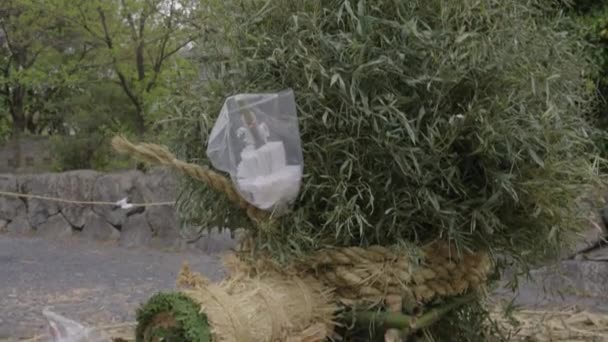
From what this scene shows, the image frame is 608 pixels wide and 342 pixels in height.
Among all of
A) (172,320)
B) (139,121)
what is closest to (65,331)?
(172,320)

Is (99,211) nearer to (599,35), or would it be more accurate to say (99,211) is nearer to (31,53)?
(31,53)

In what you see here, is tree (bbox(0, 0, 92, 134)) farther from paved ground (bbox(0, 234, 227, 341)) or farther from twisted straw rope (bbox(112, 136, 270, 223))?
twisted straw rope (bbox(112, 136, 270, 223))

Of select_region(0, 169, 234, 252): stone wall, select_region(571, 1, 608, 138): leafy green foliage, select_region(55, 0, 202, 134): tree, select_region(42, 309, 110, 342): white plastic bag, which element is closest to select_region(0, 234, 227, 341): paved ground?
select_region(0, 169, 234, 252): stone wall

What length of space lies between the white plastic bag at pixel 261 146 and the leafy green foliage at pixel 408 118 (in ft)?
0.14

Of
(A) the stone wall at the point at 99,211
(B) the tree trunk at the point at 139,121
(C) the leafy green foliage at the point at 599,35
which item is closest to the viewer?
(C) the leafy green foliage at the point at 599,35

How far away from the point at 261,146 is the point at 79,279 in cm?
429

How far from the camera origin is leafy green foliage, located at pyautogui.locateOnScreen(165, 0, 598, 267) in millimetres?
1545

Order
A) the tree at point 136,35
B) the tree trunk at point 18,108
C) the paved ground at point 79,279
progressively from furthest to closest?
the tree trunk at point 18,108, the tree at point 136,35, the paved ground at point 79,279

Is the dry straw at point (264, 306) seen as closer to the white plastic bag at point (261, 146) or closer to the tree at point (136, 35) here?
the white plastic bag at point (261, 146)

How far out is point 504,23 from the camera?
5.51 ft

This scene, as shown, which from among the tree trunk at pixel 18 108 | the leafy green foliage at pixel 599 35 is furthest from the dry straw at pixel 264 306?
the tree trunk at pixel 18 108

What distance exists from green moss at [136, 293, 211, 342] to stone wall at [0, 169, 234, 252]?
527cm

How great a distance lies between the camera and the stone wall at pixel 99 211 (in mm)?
7555

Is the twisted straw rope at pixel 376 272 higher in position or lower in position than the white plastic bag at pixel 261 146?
lower
